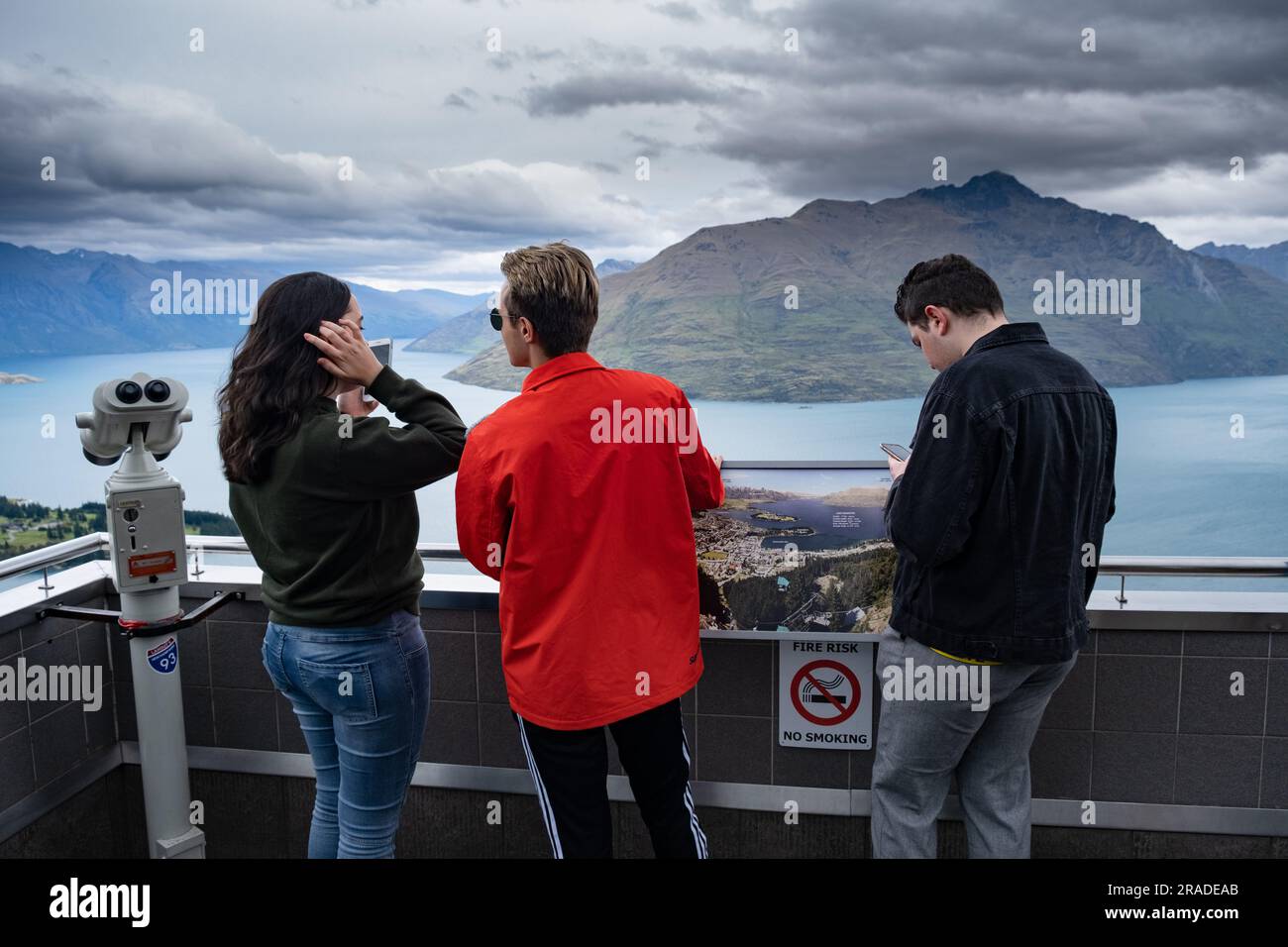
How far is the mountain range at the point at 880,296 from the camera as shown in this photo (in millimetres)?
6105

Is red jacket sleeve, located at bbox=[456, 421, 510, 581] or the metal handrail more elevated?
red jacket sleeve, located at bbox=[456, 421, 510, 581]

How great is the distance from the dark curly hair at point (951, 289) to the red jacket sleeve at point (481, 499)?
823 mm

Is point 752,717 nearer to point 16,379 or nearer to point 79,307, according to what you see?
point 16,379

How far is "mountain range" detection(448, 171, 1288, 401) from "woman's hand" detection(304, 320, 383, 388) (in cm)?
331

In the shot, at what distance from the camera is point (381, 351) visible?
1568mm

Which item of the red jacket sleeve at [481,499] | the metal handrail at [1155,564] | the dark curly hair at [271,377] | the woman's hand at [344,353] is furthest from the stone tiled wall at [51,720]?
the red jacket sleeve at [481,499]

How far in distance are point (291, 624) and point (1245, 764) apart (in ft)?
7.18

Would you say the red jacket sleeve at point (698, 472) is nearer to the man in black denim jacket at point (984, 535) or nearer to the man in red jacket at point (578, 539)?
the man in red jacket at point (578, 539)

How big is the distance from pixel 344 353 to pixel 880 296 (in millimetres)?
6660

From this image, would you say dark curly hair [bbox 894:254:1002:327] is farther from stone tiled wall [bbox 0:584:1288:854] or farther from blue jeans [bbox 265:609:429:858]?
blue jeans [bbox 265:609:429:858]

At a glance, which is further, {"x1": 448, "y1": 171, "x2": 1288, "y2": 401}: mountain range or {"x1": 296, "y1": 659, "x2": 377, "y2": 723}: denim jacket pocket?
{"x1": 448, "y1": 171, "x2": 1288, "y2": 401}: mountain range

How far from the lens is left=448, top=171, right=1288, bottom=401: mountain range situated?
6105 millimetres

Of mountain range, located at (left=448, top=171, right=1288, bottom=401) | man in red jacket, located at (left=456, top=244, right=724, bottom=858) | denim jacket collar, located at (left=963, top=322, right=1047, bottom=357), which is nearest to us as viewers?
man in red jacket, located at (left=456, top=244, right=724, bottom=858)

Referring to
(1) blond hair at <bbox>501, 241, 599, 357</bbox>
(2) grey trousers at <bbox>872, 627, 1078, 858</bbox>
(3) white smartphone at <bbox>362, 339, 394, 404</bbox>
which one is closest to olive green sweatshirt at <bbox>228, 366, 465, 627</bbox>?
(3) white smartphone at <bbox>362, 339, 394, 404</bbox>
